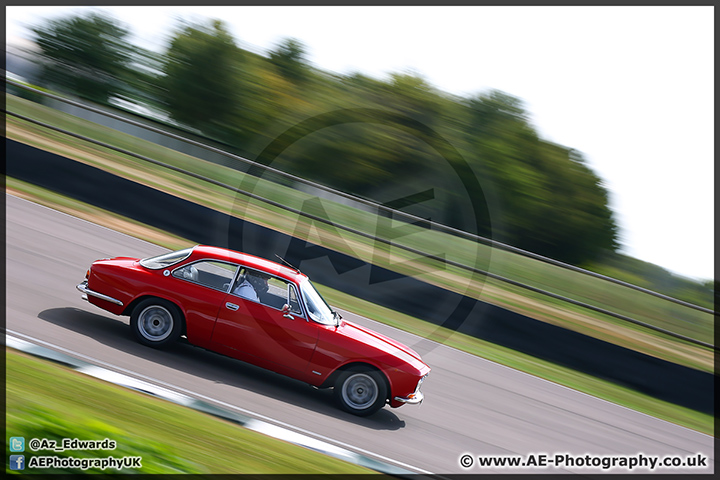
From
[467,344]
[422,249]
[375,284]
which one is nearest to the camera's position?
[467,344]

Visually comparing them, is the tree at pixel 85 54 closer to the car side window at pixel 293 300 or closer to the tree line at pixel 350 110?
the tree line at pixel 350 110

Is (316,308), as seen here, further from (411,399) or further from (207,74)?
(207,74)

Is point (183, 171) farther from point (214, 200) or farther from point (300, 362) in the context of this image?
point (300, 362)

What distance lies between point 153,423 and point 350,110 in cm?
3877

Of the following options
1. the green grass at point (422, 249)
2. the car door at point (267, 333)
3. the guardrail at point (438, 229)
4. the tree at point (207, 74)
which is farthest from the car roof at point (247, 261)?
the tree at point (207, 74)

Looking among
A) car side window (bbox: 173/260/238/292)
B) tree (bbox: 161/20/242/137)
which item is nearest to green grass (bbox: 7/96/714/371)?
car side window (bbox: 173/260/238/292)

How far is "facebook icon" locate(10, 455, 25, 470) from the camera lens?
3.36 meters

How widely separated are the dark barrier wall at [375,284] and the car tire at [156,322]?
511cm

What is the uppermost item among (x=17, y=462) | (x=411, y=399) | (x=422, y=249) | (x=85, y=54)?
(x=85, y=54)

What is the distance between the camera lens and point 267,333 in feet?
23.1

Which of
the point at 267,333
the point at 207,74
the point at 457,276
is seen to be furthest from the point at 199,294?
the point at 207,74

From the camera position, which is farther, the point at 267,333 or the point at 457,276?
the point at 457,276

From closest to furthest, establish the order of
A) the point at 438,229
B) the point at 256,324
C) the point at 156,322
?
the point at 256,324
the point at 156,322
the point at 438,229

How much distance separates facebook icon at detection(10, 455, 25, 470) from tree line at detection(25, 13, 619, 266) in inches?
1406
